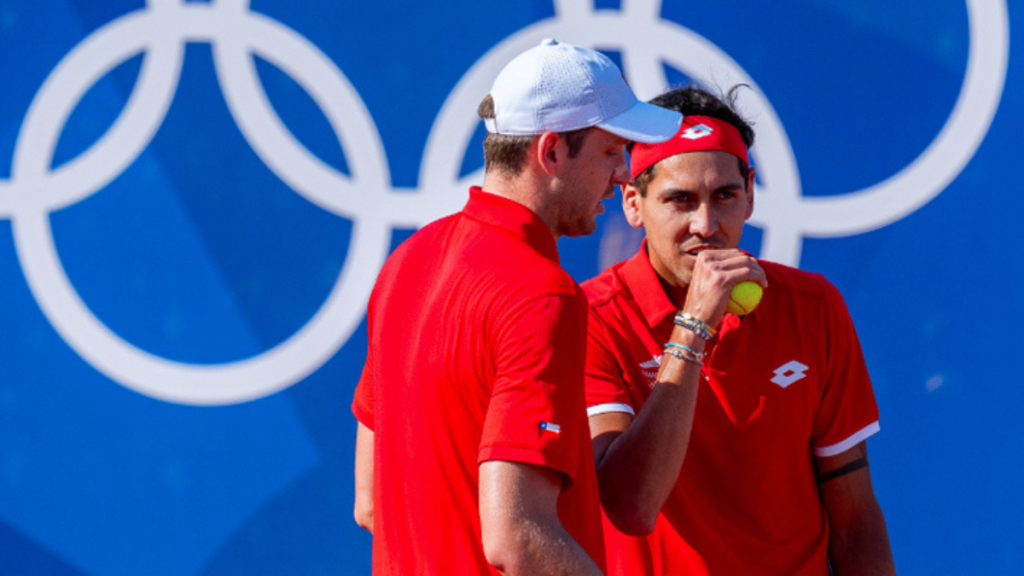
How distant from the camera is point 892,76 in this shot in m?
3.08

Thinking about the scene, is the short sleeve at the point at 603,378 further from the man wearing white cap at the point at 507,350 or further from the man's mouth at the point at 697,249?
the man wearing white cap at the point at 507,350

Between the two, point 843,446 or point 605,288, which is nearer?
point 843,446

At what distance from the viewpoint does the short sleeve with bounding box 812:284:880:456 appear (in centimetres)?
215

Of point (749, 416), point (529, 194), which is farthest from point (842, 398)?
point (529, 194)

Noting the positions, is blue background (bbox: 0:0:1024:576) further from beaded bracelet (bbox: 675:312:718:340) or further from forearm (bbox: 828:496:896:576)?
beaded bracelet (bbox: 675:312:718:340)

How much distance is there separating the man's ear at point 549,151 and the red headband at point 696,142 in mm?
605

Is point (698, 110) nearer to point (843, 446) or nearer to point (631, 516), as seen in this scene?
point (843, 446)

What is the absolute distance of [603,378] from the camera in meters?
2.06

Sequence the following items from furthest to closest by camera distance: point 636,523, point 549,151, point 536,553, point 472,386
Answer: point 636,523
point 549,151
point 472,386
point 536,553

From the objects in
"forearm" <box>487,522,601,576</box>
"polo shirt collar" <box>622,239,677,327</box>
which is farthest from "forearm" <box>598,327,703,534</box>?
"forearm" <box>487,522,601,576</box>

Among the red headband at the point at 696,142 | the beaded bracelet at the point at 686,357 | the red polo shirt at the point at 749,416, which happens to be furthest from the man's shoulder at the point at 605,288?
the beaded bracelet at the point at 686,357

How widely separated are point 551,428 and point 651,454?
424 millimetres

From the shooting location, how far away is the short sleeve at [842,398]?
7.07 ft

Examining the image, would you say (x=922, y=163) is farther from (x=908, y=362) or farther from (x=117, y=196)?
(x=117, y=196)
